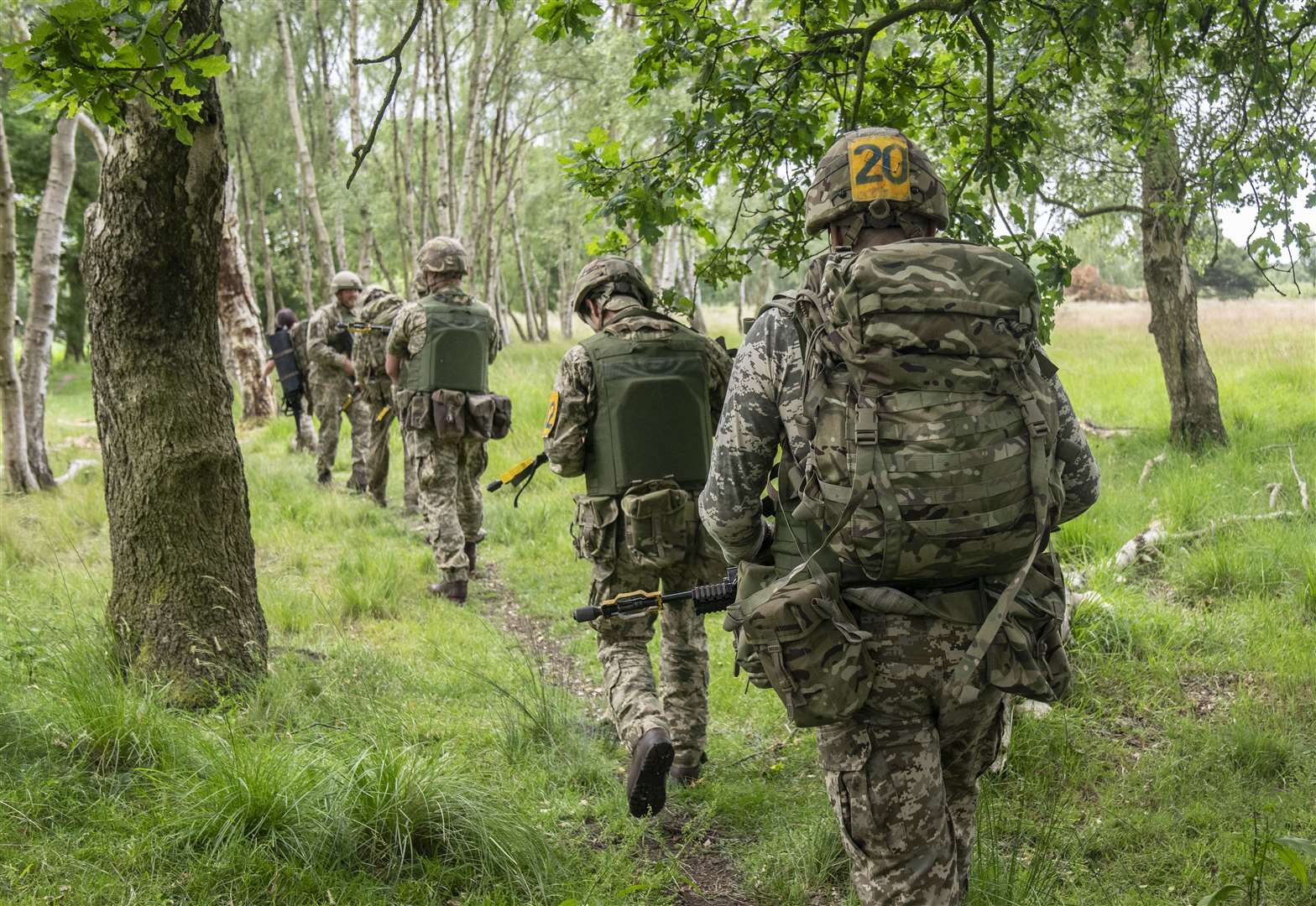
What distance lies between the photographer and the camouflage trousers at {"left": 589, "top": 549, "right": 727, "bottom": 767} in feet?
13.6

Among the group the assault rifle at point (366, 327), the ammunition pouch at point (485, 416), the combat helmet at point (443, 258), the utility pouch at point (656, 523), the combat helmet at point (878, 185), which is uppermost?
the combat helmet at point (443, 258)

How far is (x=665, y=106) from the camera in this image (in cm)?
1559

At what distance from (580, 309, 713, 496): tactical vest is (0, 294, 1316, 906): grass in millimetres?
1187

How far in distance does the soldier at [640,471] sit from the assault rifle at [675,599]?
0.40 meters

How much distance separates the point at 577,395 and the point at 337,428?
7338 mm

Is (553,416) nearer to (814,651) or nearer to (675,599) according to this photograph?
(675,599)

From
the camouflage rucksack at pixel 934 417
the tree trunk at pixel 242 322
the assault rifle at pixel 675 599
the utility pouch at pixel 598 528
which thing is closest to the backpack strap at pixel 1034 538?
the camouflage rucksack at pixel 934 417

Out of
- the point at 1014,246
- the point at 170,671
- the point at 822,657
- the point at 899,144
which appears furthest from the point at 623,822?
the point at 1014,246

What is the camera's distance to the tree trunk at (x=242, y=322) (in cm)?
1406

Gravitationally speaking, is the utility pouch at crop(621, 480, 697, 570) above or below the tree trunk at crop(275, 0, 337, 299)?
below

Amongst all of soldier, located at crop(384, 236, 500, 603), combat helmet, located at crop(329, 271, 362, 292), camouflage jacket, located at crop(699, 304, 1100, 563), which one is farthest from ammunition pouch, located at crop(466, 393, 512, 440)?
camouflage jacket, located at crop(699, 304, 1100, 563)

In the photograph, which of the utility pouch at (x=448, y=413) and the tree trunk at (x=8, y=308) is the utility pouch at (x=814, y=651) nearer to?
the utility pouch at (x=448, y=413)

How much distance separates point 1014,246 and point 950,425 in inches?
105

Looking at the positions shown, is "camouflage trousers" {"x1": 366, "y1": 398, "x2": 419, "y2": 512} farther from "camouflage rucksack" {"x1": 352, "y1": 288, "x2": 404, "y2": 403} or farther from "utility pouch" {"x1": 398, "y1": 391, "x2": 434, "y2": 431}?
A: "utility pouch" {"x1": 398, "y1": 391, "x2": 434, "y2": 431}
